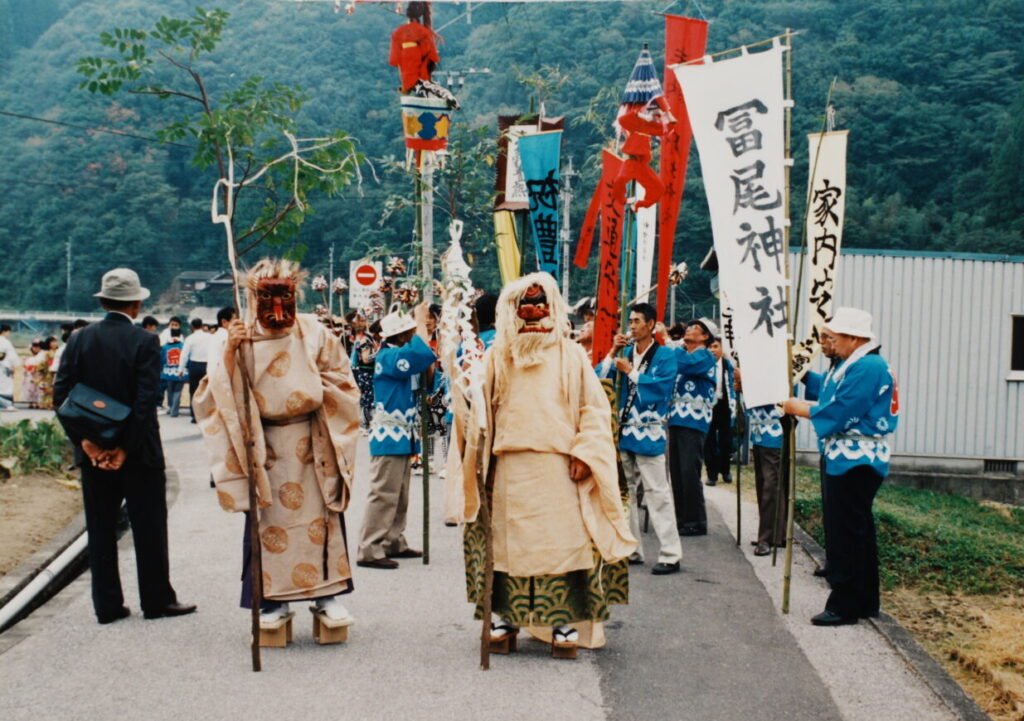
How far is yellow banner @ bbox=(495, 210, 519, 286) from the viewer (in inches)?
356

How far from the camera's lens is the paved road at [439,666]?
185 inches

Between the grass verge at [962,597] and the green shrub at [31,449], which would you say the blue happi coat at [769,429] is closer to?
the grass verge at [962,597]

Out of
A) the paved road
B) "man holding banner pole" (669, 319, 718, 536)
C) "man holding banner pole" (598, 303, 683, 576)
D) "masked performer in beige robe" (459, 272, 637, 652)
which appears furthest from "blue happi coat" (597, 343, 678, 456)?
"masked performer in beige robe" (459, 272, 637, 652)

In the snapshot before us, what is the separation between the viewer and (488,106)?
162 ft

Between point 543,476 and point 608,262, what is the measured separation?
9.50 ft

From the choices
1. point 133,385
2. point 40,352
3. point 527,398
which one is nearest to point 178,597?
point 133,385

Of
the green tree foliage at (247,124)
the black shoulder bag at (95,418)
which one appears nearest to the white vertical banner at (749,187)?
the green tree foliage at (247,124)

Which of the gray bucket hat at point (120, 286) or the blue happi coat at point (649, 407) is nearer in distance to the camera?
the gray bucket hat at point (120, 286)

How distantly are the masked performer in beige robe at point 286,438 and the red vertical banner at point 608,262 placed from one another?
7.98 feet

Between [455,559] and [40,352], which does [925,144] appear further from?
[455,559]

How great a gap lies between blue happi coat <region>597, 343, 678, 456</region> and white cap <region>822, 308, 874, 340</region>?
6.07 feet

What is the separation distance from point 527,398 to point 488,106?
45834mm

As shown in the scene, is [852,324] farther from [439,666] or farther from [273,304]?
[273,304]

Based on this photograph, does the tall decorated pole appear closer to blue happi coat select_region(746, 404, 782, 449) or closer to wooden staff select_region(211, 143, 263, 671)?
wooden staff select_region(211, 143, 263, 671)
